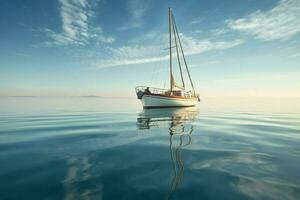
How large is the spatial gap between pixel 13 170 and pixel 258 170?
5779 mm

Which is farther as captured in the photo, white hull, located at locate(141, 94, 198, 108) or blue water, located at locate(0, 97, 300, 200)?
white hull, located at locate(141, 94, 198, 108)

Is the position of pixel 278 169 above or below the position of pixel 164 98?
below

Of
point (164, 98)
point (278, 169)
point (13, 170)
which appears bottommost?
point (278, 169)

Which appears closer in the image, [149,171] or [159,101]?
[149,171]

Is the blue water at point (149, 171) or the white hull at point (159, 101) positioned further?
the white hull at point (159, 101)

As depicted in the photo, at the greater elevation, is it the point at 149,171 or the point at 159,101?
the point at 159,101

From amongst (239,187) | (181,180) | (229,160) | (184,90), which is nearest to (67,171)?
(181,180)

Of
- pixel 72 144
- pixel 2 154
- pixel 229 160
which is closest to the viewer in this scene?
pixel 229 160

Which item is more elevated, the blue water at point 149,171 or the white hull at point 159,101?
the white hull at point 159,101

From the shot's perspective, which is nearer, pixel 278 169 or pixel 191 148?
pixel 278 169

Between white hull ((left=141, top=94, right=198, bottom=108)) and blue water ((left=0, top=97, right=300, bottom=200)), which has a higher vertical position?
white hull ((left=141, top=94, right=198, bottom=108))

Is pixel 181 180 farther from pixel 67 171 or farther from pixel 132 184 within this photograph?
pixel 67 171

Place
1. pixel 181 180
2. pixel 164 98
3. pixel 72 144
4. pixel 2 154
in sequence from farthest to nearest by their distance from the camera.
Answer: pixel 164 98 < pixel 72 144 < pixel 2 154 < pixel 181 180

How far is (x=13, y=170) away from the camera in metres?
4.07
